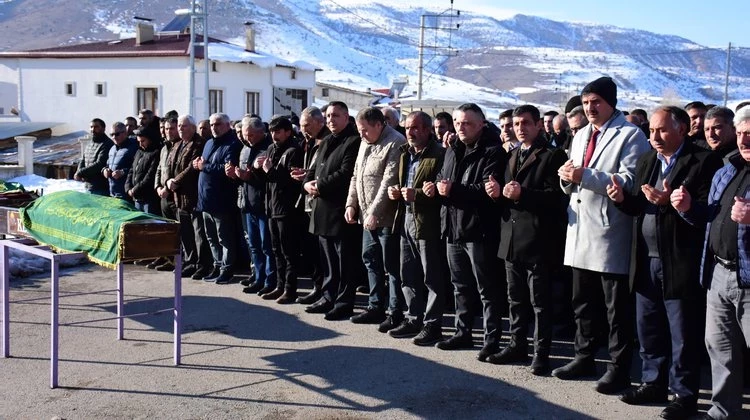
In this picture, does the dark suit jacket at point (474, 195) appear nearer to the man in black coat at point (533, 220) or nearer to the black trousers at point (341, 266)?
the man in black coat at point (533, 220)

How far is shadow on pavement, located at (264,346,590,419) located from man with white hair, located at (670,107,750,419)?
0.92 metres

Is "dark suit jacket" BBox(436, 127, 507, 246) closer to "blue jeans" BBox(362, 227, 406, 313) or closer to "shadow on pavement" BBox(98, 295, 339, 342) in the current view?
"blue jeans" BBox(362, 227, 406, 313)

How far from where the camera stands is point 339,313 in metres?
7.87

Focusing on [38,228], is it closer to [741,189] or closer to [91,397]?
[91,397]

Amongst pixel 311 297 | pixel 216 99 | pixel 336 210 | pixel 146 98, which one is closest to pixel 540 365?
pixel 336 210

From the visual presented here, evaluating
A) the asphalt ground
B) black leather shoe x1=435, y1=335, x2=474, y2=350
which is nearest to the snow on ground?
the asphalt ground

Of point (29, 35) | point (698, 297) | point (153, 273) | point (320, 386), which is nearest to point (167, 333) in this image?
point (320, 386)

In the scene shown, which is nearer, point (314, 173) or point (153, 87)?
point (314, 173)

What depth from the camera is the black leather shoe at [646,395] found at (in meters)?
5.52

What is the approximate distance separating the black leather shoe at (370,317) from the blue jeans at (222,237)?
7.69 ft

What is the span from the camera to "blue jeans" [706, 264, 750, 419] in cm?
484

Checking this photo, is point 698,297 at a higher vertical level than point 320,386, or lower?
higher

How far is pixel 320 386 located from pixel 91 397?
5.20ft

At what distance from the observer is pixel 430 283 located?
7109 mm
